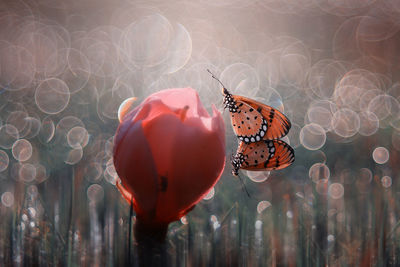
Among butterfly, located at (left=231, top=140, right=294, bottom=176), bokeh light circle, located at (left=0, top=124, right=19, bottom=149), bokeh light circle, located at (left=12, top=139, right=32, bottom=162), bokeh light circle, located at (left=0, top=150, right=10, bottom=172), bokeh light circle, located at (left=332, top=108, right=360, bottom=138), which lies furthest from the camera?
bokeh light circle, located at (left=332, top=108, right=360, bottom=138)

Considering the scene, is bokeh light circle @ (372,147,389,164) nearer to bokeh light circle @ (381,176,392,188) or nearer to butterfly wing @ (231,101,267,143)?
bokeh light circle @ (381,176,392,188)

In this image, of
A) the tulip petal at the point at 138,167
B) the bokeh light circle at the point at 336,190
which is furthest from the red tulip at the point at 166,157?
the bokeh light circle at the point at 336,190

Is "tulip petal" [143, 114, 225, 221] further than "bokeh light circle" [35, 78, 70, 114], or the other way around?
"bokeh light circle" [35, 78, 70, 114]

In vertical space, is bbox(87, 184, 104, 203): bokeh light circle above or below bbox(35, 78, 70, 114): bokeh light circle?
below

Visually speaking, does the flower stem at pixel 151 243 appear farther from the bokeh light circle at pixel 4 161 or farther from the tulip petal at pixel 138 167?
the bokeh light circle at pixel 4 161

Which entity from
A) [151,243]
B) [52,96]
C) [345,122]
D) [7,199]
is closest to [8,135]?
[7,199]

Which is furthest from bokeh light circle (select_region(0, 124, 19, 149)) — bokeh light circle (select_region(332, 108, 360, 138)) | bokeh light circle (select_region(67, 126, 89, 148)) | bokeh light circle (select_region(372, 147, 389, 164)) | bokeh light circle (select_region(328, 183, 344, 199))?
bokeh light circle (select_region(332, 108, 360, 138))

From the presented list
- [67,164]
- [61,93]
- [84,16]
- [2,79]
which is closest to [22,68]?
[2,79]
